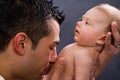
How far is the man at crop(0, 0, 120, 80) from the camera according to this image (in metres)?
1.01

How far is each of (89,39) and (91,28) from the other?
5 centimetres

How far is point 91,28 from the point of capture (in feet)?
4.27

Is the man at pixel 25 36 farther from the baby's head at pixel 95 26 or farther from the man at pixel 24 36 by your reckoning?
the baby's head at pixel 95 26

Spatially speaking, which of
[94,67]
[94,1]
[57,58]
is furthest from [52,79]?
[94,1]

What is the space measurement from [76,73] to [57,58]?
0.37ft

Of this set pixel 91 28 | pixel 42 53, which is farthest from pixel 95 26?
pixel 42 53

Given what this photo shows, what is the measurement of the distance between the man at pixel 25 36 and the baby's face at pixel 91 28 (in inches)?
8.9

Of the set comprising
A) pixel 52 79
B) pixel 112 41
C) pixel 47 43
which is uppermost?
pixel 47 43

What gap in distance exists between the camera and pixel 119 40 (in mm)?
1299

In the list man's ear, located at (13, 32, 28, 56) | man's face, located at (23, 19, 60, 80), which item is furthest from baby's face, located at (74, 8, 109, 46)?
man's ear, located at (13, 32, 28, 56)

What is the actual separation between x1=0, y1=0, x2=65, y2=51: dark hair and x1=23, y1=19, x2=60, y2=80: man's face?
0.07 ft

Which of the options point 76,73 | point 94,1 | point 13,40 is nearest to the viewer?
point 13,40

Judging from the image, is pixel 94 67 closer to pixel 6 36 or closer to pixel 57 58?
pixel 57 58

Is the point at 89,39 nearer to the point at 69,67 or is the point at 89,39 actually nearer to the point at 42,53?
the point at 69,67
